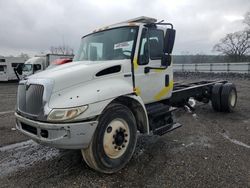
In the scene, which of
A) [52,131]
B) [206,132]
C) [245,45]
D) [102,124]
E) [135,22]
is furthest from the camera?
[245,45]

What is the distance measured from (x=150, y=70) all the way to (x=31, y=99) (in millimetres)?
2247

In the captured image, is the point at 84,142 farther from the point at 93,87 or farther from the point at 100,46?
the point at 100,46

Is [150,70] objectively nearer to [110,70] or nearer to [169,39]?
[169,39]

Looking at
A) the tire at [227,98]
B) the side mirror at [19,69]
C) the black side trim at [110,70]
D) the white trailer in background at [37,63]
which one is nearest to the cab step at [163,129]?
the black side trim at [110,70]

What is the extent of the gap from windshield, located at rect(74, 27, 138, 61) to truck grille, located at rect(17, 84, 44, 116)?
139cm

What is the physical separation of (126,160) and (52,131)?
55.2 inches

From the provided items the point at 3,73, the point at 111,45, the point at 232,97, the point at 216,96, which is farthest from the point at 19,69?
the point at 111,45

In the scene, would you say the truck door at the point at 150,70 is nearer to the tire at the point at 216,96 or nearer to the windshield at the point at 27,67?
the tire at the point at 216,96

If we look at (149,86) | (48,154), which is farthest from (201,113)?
(48,154)

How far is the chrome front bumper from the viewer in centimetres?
345

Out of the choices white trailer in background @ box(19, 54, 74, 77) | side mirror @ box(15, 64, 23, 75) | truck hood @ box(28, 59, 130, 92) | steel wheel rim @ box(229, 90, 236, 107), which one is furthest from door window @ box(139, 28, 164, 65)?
side mirror @ box(15, 64, 23, 75)

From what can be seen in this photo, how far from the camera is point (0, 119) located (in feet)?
27.8

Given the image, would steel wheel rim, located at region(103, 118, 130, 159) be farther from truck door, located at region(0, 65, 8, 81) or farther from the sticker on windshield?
truck door, located at region(0, 65, 8, 81)

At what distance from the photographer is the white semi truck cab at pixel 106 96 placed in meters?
3.52
